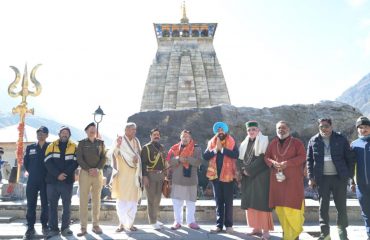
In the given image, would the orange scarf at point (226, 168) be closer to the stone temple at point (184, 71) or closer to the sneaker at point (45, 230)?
the sneaker at point (45, 230)

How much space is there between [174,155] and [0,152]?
6755mm

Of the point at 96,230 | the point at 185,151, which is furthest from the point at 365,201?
the point at 96,230

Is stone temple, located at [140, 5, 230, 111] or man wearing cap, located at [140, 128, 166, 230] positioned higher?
stone temple, located at [140, 5, 230, 111]

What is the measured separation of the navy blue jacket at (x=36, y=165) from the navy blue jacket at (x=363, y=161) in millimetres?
4709

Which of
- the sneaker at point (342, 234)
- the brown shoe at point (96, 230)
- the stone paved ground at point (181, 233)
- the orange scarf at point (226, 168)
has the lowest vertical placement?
the stone paved ground at point (181, 233)

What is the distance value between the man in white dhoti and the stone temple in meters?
20.6

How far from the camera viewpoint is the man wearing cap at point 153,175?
5766 millimetres

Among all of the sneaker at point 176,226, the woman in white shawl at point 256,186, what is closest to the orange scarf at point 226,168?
the woman in white shawl at point 256,186

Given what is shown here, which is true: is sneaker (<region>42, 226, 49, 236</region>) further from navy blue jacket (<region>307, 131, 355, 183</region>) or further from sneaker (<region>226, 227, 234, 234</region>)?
navy blue jacket (<region>307, 131, 355, 183</region>)

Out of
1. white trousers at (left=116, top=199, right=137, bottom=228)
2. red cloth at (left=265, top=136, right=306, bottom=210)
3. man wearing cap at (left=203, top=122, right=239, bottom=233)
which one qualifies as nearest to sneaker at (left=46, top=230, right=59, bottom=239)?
white trousers at (left=116, top=199, right=137, bottom=228)

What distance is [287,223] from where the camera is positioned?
4.78m

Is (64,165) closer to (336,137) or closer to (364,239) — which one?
(336,137)

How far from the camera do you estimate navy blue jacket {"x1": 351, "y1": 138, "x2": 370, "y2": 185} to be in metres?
4.70

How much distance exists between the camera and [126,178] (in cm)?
570
